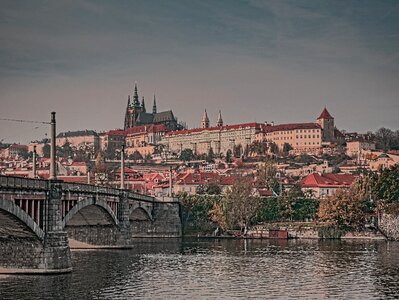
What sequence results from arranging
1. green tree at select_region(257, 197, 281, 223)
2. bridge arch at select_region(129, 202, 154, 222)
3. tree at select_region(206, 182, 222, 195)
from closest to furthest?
bridge arch at select_region(129, 202, 154, 222) → green tree at select_region(257, 197, 281, 223) → tree at select_region(206, 182, 222, 195)

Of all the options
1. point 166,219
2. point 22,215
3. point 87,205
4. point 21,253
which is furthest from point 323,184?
point 22,215

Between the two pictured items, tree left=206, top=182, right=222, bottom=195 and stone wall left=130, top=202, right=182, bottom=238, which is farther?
tree left=206, top=182, right=222, bottom=195

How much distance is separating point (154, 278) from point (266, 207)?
68240 millimetres

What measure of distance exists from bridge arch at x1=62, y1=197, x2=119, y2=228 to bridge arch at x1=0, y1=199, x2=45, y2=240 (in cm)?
452

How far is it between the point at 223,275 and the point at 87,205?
49.2 ft

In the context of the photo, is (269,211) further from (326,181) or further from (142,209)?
(326,181)

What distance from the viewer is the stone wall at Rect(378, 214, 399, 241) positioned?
115181mm

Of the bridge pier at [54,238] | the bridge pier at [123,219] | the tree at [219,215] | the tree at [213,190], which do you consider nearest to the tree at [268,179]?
the tree at [213,190]

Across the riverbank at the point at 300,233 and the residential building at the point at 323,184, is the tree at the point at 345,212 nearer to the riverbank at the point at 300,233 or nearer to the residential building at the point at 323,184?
the riverbank at the point at 300,233

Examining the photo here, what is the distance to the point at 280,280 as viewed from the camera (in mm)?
64875

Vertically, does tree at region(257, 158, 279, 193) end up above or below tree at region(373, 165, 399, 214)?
above

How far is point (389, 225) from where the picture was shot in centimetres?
11731

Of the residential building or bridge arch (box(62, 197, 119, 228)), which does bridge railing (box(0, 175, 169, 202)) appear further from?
the residential building

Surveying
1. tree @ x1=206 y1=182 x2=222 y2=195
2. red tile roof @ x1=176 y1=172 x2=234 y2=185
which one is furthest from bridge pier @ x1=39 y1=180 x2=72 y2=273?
red tile roof @ x1=176 y1=172 x2=234 y2=185
